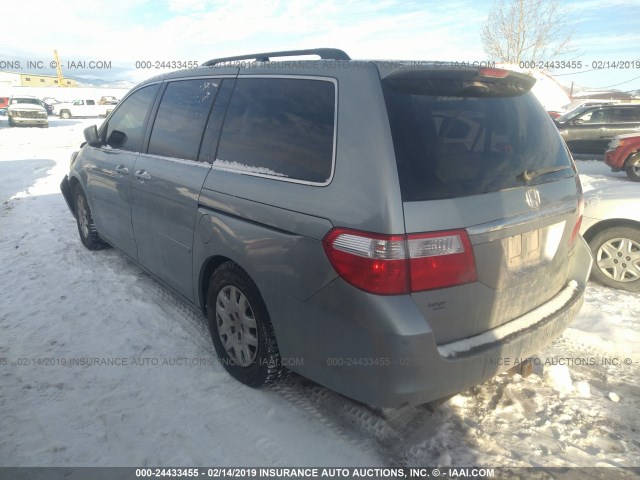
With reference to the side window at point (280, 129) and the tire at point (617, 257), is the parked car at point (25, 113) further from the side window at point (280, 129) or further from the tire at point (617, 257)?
the tire at point (617, 257)

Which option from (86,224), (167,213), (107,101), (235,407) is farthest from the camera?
(107,101)

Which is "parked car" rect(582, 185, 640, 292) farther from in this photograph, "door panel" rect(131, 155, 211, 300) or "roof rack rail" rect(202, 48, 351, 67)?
"door panel" rect(131, 155, 211, 300)

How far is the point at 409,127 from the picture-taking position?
1.92 m

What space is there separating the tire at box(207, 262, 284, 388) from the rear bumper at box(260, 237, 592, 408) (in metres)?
0.15

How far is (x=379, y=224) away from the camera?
5.87 feet

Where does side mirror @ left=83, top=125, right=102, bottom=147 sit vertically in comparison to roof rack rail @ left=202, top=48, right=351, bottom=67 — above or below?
below

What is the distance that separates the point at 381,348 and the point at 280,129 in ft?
4.11

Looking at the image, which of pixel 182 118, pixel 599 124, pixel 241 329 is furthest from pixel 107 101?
pixel 241 329

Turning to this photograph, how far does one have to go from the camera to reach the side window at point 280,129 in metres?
2.10

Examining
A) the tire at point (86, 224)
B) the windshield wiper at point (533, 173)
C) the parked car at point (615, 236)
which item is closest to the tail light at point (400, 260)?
the windshield wiper at point (533, 173)

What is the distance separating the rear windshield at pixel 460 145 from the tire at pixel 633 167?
9.60 meters

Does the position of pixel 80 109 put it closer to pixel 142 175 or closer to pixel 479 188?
pixel 142 175

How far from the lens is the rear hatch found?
187 centimetres

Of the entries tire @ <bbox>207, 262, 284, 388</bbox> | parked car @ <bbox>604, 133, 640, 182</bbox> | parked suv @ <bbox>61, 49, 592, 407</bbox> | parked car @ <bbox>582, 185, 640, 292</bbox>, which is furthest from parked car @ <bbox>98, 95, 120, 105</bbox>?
parked car @ <bbox>582, 185, 640, 292</bbox>
